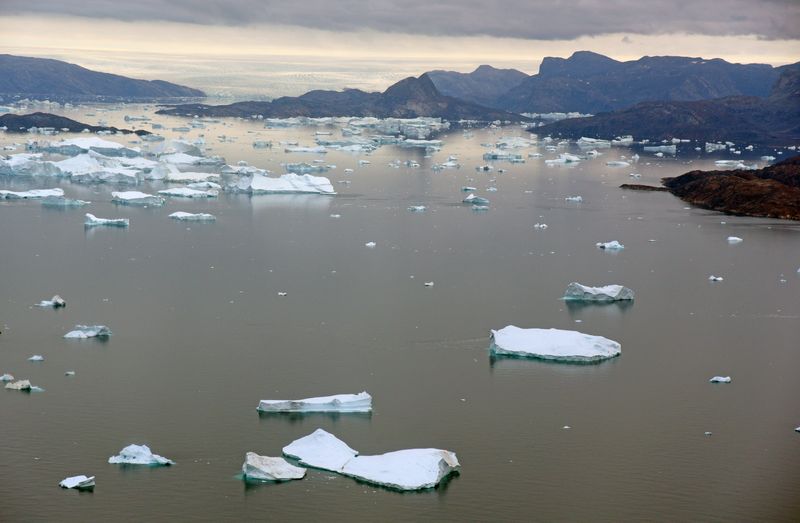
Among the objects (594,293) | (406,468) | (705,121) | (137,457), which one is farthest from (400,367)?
(705,121)

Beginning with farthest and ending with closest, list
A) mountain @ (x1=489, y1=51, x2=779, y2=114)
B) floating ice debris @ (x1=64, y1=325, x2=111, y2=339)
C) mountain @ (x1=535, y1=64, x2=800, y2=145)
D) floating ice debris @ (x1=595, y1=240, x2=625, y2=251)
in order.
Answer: mountain @ (x1=489, y1=51, x2=779, y2=114), mountain @ (x1=535, y1=64, x2=800, y2=145), floating ice debris @ (x1=595, y1=240, x2=625, y2=251), floating ice debris @ (x1=64, y1=325, x2=111, y2=339)

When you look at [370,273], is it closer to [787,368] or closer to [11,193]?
[787,368]

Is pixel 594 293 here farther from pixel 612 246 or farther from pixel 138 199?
pixel 138 199

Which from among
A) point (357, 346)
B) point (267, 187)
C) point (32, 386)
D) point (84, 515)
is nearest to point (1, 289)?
point (32, 386)

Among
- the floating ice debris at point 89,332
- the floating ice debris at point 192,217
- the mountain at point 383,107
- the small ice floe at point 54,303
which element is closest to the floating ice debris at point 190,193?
the floating ice debris at point 192,217

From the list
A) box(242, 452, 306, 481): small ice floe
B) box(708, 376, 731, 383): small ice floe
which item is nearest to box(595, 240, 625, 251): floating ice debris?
box(708, 376, 731, 383): small ice floe

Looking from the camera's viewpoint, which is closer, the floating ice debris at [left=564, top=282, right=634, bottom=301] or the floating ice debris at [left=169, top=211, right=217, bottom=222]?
the floating ice debris at [left=564, top=282, right=634, bottom=301]

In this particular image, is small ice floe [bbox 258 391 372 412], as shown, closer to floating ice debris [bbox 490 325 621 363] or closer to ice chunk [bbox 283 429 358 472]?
ice chunk [bbox 283 429 358 472]
